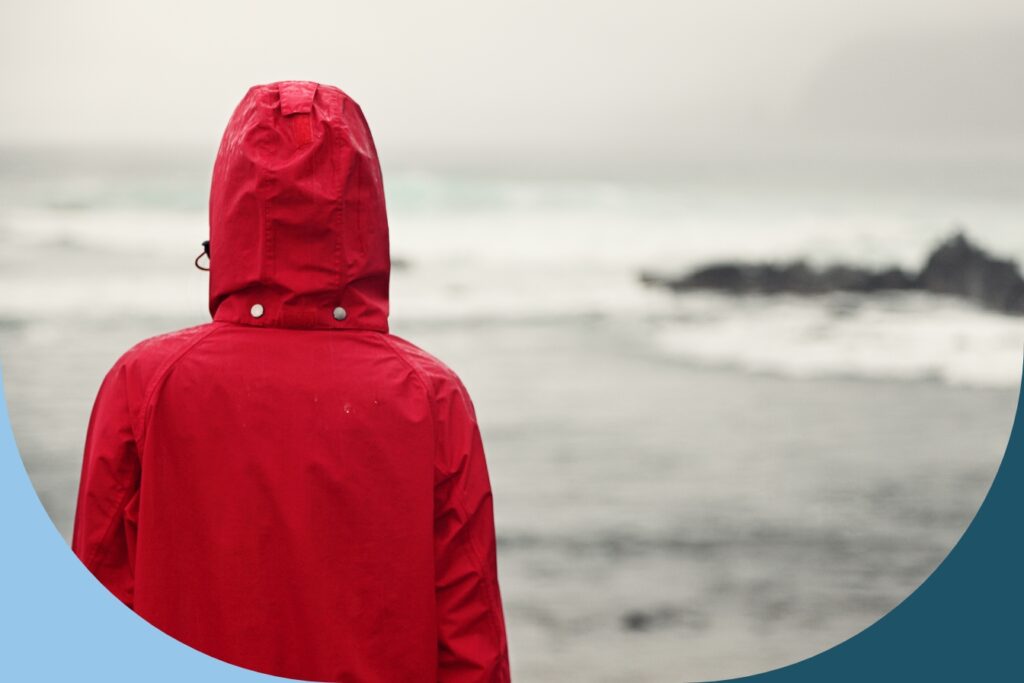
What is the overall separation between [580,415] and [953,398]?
34.1 inches

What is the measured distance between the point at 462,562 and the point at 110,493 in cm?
44

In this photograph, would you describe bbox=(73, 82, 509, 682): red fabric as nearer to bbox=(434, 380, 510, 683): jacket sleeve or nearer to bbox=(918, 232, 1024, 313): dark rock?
bbox=(434, 380, 510, 683): jacket sleeve

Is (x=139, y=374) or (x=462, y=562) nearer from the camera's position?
(x=139, y=374)

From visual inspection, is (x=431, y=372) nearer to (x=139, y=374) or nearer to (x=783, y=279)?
(x=139, y=374)

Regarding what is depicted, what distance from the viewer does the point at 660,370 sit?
2.87 metres

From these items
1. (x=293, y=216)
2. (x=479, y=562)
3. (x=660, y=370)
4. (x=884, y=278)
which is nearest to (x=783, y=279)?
(x=884, y=278)

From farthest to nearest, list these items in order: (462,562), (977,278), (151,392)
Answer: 1. (977,278)
2. (462,562)
3. (151,392)

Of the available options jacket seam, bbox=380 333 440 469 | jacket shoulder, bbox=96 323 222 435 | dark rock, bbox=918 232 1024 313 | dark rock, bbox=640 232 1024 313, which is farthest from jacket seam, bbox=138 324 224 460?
dark rock, bbox=918 232 1024 313

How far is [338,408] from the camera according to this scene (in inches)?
57.6

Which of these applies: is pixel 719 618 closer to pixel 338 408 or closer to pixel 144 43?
pixel 338 408

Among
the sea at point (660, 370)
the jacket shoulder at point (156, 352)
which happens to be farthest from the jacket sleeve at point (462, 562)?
the sea at point (660, 370)

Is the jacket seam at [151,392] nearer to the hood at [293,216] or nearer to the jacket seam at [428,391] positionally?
the hood at [293,216]

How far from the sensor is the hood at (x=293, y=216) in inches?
57.9

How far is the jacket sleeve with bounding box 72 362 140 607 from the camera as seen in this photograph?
144cm
